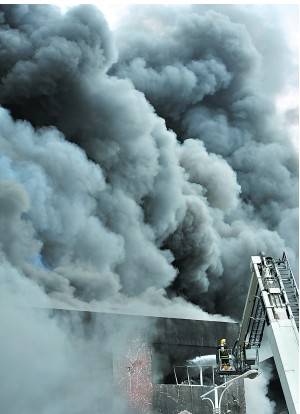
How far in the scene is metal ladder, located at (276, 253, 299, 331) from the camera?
14.1 metres

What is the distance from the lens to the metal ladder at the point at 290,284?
556 inches

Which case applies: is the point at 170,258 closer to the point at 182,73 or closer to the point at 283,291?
the point at 182,73

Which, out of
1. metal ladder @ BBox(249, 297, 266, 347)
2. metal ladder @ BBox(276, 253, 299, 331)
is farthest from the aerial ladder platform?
metal ladder @ BBox(249, 297, 266, 347)

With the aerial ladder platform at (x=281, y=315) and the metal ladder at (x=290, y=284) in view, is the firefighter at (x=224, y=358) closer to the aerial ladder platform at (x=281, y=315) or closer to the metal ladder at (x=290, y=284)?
the aerial ladder platform at (x=281, y=315)

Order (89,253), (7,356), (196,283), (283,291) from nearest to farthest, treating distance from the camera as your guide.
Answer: (283,291)
(7,356)
(89,253)
(196,283)

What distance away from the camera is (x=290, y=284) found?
14797 millimetres

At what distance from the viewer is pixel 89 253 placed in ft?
105

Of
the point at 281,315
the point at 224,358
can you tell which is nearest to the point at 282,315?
the point at 281,315

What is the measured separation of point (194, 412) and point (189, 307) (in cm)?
1501

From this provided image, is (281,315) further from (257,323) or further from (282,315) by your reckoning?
(257,323)

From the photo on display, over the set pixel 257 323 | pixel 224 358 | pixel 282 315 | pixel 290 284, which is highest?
pixel 257 323

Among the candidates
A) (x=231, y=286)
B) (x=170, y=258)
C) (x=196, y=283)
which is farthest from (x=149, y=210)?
(x=231, y=286)

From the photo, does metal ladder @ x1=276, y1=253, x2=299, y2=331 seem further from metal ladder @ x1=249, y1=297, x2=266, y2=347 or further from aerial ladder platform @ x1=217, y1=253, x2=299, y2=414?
metal ladder @ x1=249, y1=297, x2=266, y2=347

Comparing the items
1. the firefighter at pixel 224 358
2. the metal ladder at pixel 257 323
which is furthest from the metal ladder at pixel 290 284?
the firefighter at pixel 224 358
